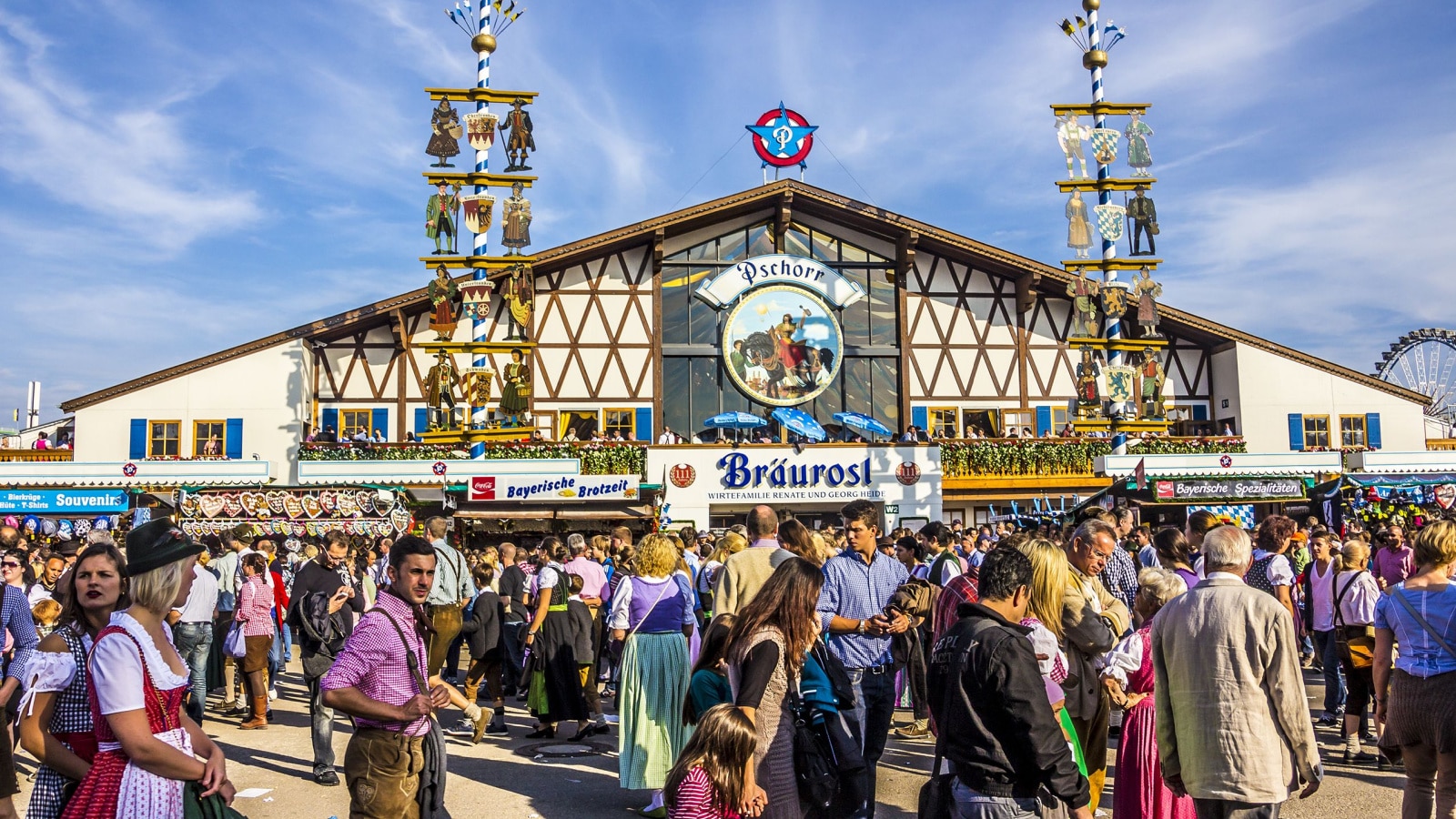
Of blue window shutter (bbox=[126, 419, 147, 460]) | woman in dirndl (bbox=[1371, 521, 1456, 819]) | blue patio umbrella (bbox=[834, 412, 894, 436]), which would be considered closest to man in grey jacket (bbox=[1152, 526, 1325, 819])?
woman in dirndl (bbox=[1371, 521, 1456, 819])

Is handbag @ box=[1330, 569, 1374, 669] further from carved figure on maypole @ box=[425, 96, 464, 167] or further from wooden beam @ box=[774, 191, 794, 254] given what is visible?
wooden beam @ box=[774, 191, 794, 254]

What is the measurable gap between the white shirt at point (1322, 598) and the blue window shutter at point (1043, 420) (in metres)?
22.2

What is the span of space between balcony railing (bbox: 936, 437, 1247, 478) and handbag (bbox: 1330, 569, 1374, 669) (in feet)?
67.3

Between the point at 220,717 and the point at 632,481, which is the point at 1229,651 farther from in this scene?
the point at 632,481

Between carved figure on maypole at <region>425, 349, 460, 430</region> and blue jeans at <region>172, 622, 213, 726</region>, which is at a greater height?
carved figure on maypole at <region>425, 349, 460, 430</region>

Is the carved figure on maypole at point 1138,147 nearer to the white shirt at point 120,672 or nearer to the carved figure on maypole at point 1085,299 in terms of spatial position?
the carved figure on maypole at point 1085,299

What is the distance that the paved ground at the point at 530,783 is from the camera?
741cm

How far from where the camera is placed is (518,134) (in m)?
19.9

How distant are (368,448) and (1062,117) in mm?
18585

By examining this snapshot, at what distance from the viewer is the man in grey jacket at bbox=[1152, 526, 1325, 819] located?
A: 4453 millimetres

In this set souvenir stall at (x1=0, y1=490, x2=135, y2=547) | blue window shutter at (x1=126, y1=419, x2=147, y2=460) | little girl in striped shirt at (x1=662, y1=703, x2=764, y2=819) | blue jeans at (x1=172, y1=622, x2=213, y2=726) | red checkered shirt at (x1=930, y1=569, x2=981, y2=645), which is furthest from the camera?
blue window shutter at (x1=126, y1=419, x2=147, y2=460)

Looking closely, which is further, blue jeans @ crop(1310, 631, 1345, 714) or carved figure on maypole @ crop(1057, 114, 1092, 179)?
carved figure on maypole @ crop(1057, 114, 1092, 179)

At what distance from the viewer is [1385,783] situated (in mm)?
7742

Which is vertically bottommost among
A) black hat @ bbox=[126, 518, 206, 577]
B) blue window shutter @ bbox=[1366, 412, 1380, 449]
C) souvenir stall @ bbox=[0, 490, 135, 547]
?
black hat @ bbox=[126, 518, 206, 577]
